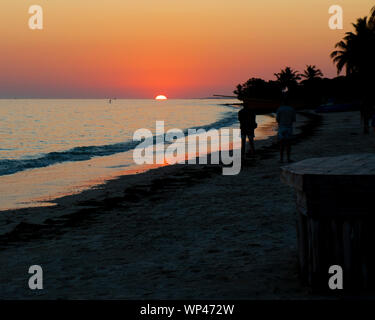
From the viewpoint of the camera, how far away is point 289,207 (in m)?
8.57

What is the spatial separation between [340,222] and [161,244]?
3.04 meters

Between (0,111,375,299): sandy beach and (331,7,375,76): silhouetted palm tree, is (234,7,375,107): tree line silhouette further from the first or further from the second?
(0,111,375,299): sandy beach

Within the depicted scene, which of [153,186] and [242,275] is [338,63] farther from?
[242,275]

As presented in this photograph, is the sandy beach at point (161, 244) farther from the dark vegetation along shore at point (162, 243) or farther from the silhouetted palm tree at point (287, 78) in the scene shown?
the silhouetted palm tree at point (287, 78)

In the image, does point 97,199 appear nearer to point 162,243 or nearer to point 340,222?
point 162,243

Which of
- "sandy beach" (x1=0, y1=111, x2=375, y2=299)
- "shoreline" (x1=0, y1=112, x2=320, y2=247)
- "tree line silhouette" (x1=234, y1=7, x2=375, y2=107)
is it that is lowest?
"shoreline" (x1=0, y1=112, x2=320, y2=247)

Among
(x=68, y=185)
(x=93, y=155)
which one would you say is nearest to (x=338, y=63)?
(x=93, y=155)

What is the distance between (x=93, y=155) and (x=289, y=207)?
17149 millimetres

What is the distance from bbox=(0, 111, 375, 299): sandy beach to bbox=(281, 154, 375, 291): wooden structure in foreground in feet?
1.22

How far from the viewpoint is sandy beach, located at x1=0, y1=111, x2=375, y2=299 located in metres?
4.87

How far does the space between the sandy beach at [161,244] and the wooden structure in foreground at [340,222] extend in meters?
0.37

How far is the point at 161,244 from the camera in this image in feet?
21.9

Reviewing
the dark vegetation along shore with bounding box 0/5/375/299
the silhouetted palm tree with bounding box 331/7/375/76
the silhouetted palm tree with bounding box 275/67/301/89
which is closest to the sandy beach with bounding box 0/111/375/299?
the dark vegetation along shore with bounding box 0/5/375/299

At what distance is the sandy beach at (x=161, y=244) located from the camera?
4.87 metres
